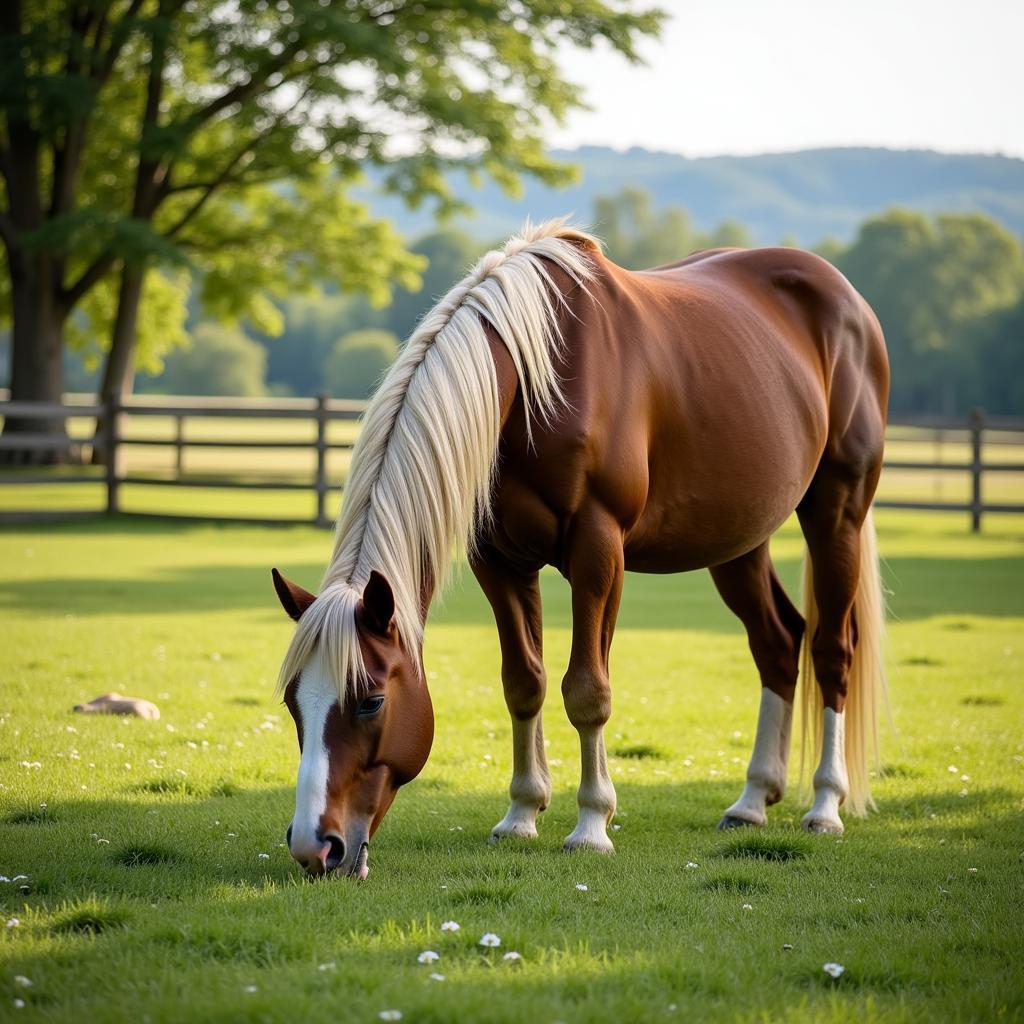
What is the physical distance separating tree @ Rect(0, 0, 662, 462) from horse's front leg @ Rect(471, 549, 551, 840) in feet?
55.4

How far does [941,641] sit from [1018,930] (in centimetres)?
672

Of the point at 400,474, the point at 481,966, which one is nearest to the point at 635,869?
the point at 481,966

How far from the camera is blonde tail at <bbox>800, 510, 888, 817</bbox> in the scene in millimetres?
5332

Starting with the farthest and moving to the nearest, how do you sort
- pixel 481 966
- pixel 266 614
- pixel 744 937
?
1. pixel 266 614
2. pixel 744 937
3. pixel 481 966

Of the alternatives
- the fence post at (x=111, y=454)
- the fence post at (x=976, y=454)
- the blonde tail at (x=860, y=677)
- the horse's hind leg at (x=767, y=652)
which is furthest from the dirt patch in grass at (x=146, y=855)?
the fence post at (x=976, y=454)

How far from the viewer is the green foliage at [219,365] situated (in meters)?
102

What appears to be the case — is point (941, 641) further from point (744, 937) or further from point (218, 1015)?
point (218, 1015)

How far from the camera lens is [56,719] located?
6426 millimetres

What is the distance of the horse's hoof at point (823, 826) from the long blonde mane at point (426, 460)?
183cm

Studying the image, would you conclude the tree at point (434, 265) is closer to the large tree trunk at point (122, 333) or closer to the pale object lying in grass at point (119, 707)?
the large tree trunk at point (122, 333)

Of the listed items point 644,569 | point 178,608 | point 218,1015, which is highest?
point 644,569

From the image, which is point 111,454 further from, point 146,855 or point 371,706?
point 371,706

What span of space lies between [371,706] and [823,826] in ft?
6.88

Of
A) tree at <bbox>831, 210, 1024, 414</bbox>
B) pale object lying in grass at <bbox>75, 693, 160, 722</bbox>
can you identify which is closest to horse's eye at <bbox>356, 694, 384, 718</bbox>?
pale object lying in grass at <bbox>75, 693, 160, 722</bbox>
